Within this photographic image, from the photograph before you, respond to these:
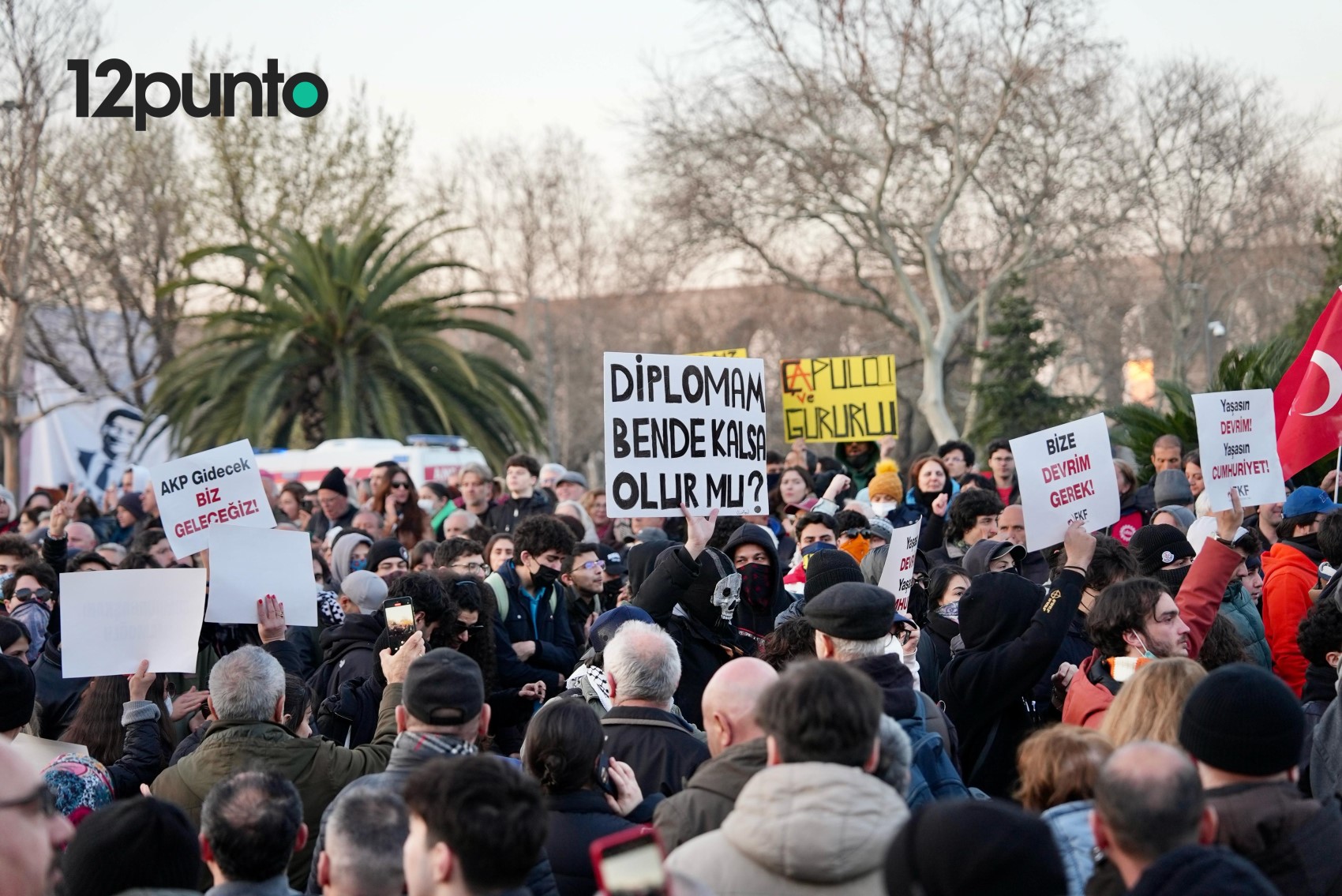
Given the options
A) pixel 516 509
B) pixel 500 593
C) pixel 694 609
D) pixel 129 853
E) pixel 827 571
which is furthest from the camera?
pixel 516 509

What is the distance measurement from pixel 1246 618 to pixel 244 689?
4581 mm

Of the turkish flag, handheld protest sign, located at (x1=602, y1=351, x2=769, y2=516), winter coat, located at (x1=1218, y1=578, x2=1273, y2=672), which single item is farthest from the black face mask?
the turkish flag

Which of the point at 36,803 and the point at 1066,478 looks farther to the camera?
the point at 1066,478

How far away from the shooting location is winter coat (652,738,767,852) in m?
4.07

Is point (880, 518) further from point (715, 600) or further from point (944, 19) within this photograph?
point (944, 19)

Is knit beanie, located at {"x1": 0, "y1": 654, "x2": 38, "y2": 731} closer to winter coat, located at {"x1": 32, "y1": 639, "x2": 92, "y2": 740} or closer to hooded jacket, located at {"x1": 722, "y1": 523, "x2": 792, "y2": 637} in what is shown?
winter coat, located at {"x1": 32, "y1": 639, "x2": 92, "y2": 740}

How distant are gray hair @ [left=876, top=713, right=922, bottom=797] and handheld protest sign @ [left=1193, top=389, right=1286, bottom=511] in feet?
16.0

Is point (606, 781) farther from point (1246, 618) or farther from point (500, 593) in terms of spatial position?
point (1246, 618)

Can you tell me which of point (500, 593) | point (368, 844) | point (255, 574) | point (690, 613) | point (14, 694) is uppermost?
point (255, 574)

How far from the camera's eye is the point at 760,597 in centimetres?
769

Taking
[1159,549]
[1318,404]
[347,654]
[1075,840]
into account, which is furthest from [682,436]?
[1075,840]

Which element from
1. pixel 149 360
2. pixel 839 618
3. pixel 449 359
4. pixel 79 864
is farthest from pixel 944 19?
pixel 79 864

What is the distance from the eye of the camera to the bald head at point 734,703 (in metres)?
4.40

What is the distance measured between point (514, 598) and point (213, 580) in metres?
1.39
